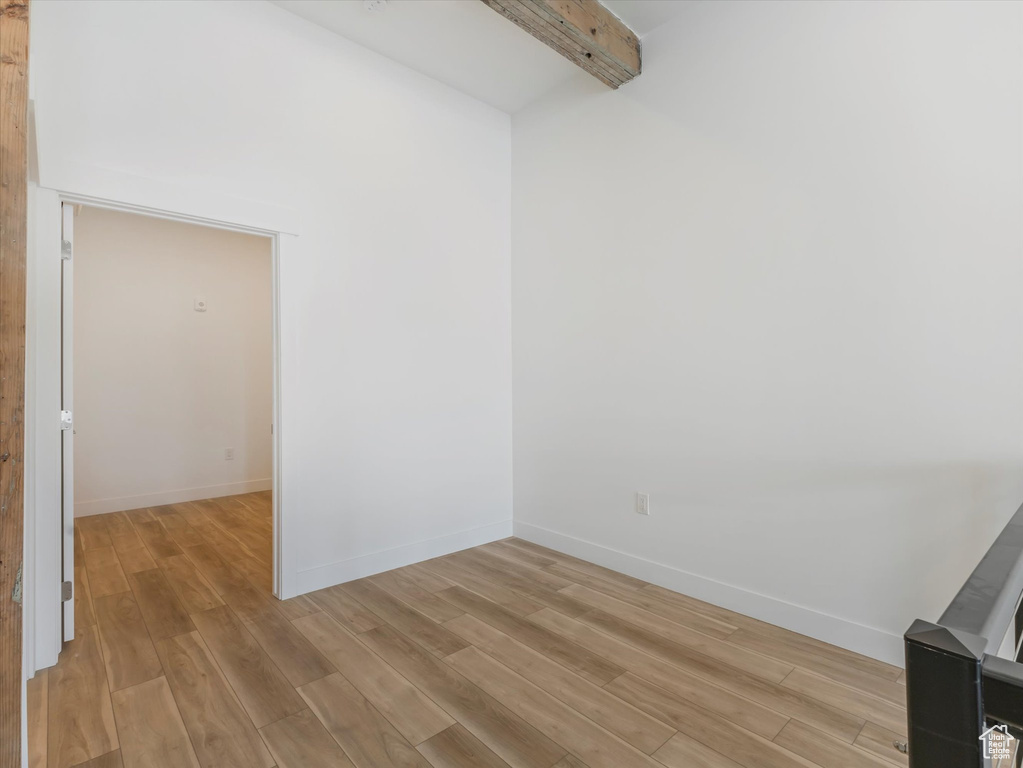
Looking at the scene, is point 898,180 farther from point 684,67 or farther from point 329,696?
point 329,696

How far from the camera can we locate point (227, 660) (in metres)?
2.17

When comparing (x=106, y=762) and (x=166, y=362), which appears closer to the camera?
(x=106, y=762)

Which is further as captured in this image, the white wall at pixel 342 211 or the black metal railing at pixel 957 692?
the white wall at pixel 342 211

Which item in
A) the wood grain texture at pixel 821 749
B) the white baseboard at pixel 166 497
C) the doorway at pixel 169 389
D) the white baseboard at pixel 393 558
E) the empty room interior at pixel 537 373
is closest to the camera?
the wood grain texture at pixel 821 749

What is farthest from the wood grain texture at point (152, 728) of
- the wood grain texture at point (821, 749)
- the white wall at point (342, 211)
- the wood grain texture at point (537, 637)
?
the wood grain texture at point (821, 749)

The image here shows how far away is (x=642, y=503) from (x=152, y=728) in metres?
2.39

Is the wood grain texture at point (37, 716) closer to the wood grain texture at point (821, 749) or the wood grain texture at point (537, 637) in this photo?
the wood grain texture at point (537, 637)

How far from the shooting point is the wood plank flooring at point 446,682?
1.65m

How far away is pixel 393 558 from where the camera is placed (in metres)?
3.20

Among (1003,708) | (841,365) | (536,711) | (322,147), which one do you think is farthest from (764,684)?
(322,147)

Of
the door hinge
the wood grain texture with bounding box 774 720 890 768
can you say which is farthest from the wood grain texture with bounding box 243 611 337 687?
the wood grain texture with bounding box 774 720 890 768

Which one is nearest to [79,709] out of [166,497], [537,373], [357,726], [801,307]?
[357,726]

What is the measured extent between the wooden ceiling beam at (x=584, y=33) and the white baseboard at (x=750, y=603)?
9.17 feet

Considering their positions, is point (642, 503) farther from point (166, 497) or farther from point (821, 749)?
point (166, 497)
